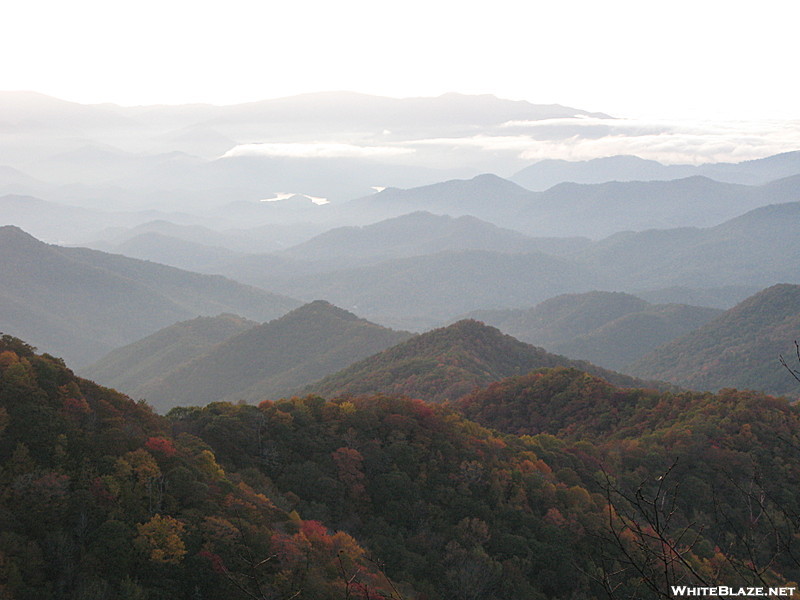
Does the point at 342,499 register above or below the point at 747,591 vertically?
below

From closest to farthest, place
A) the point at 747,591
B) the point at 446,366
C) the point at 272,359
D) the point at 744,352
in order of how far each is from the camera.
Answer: the point at 747,591 → the point at 446,366 → the point at 744,352 → the point at 272,359

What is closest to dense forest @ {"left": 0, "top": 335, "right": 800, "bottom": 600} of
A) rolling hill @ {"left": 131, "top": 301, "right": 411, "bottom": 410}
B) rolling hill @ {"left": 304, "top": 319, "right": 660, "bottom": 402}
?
rolling hill @ {"left": 304, "top": 319, "right": 660, "bottom": 402}

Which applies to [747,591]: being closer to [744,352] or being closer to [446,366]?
[446,366]

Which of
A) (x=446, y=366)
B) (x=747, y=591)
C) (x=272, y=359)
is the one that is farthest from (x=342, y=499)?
(x=272, y=359)

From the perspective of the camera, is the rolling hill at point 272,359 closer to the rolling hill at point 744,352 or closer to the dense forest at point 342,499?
the rolling hill at point 744,352

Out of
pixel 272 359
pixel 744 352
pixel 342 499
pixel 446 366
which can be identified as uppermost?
pixel 342 499

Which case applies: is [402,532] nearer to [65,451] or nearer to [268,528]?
[268,528]

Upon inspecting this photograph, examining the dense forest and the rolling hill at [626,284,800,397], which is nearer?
the dense forest

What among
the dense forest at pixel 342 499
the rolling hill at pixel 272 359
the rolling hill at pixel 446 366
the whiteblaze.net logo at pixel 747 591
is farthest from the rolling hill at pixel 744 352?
the whiteblaze.net logo at pixel 747 591

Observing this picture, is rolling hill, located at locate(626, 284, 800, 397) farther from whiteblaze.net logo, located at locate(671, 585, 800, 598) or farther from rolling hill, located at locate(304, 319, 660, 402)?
whiteblaze.net logo, located at locate(671, 585, 800, 598)

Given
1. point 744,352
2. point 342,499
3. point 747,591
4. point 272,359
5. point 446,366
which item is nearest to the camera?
point 747,591
